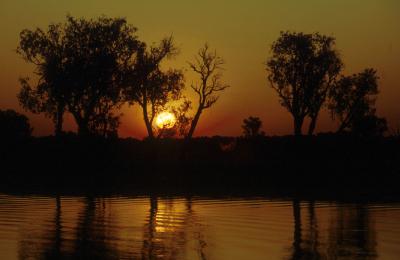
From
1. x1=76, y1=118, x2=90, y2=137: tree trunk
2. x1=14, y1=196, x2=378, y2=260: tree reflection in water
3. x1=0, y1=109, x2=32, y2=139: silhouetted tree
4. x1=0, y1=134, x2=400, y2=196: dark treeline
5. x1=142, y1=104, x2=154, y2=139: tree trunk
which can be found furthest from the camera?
x1=0, y1=109, x2=32, y2=139: silhouetted tree

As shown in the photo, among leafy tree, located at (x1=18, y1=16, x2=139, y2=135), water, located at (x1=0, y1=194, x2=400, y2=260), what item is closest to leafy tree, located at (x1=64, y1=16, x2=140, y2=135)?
leafy tree, located at (x1=18, y1=16, x2=139, y2=135)

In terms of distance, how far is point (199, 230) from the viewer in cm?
1853

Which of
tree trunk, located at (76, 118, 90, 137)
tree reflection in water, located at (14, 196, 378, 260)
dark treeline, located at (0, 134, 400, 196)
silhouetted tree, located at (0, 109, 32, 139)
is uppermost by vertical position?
silhouetted tree, located at (0, 109, 32, 139)

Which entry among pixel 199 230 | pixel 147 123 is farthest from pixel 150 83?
pixel 199 230

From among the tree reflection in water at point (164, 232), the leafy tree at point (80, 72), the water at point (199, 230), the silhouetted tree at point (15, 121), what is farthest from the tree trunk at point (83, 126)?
the tree reflection in water at point (164, 232)

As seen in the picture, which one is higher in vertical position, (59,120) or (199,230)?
(59,120)

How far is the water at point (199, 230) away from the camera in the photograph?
1462 centimetres

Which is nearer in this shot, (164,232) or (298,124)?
(164,232)

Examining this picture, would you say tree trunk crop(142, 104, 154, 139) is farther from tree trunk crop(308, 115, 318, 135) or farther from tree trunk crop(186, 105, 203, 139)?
tree trunk crop(308, 115, 318, 135)

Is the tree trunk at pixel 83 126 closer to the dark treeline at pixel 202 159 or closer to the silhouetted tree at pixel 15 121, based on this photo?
the dark treeline at pixel 202 159

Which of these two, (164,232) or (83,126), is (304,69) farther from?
(164,232)

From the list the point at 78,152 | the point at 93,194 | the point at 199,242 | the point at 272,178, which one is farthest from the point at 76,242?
the point at 78,152

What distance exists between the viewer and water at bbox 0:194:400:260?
576 inches

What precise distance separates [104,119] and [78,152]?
769 centimetres
